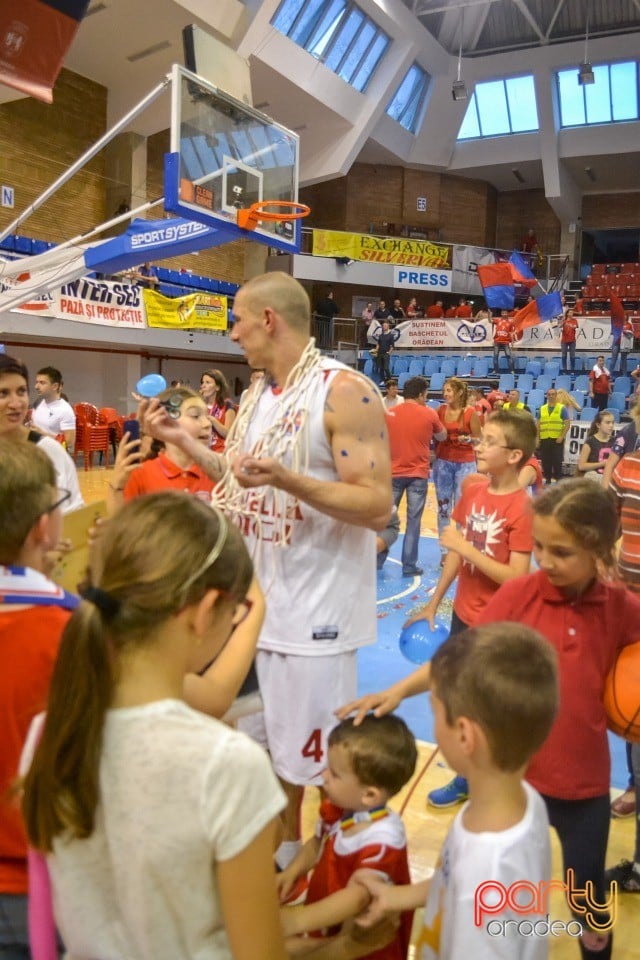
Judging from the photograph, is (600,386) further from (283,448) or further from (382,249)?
(283,448)

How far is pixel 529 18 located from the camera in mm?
22234

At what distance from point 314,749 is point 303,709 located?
14 centimetres

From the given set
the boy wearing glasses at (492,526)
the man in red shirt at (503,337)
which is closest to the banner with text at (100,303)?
the man in red shirt at (503,337)

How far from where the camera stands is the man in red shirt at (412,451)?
7.59 meters

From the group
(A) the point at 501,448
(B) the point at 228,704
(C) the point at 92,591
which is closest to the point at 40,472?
(C) the point at 92,591

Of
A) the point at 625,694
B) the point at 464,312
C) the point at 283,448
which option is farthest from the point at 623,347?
the point at 625,694

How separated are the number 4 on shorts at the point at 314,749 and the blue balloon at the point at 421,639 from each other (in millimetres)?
807

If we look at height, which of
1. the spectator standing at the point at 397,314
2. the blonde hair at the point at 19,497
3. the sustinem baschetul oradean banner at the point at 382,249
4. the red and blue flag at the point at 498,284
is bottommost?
the blonde hair at the point at 19,497

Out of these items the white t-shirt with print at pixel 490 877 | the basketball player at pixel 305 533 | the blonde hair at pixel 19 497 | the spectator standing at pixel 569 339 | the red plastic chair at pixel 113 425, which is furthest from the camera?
the spectator standing at pixel 569 339

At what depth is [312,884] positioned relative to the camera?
2.02 meters

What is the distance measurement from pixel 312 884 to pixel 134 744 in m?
1.14

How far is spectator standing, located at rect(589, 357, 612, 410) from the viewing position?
17.1m

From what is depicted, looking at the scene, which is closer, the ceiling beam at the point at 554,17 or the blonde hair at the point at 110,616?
the blonde hair at the point at 110,616

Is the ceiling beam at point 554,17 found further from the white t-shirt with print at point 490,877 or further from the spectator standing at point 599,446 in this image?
the white t-shirt with print at point 490,877
